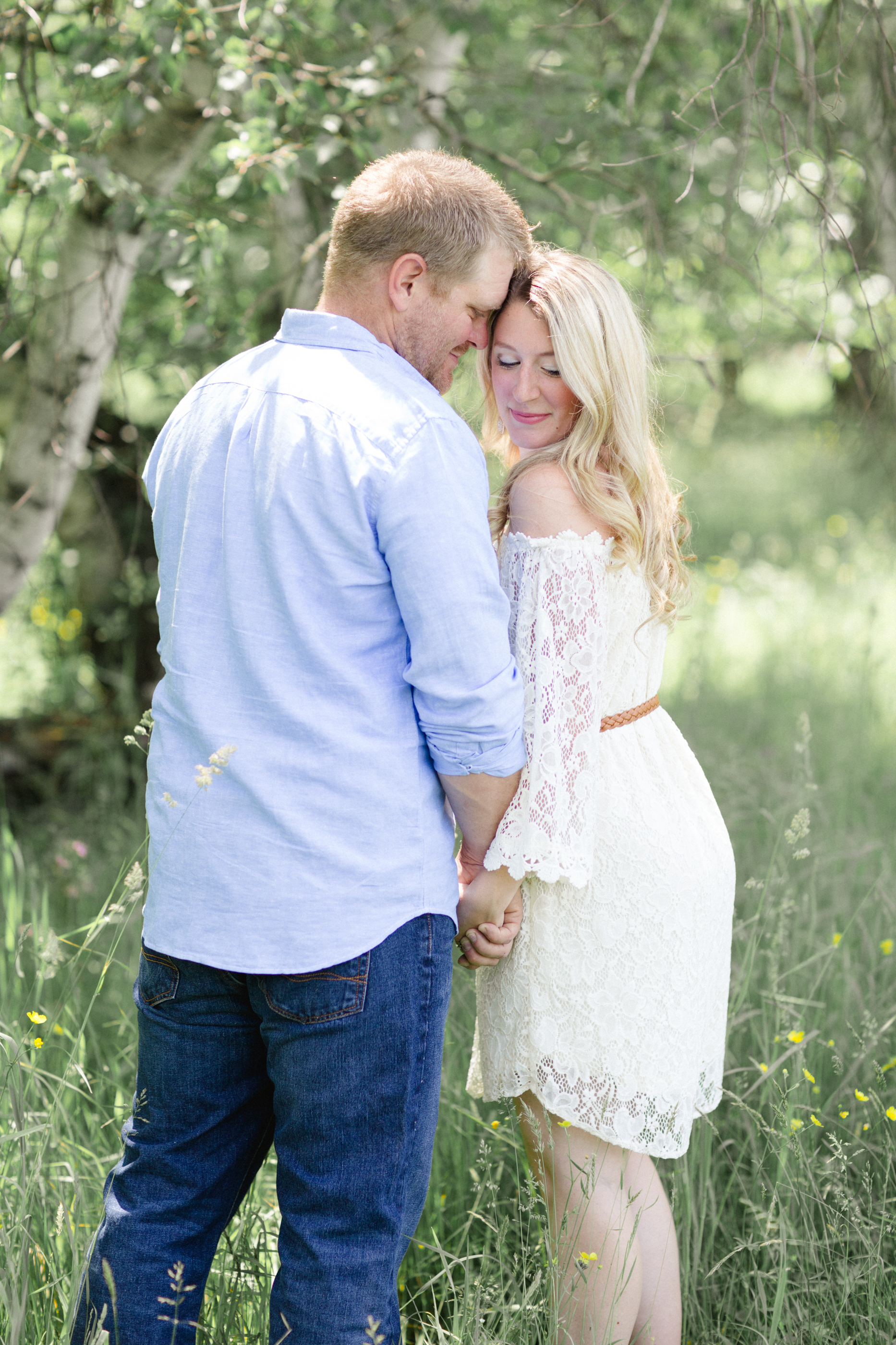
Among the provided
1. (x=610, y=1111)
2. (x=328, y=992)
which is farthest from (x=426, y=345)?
(x=610, y=1111)

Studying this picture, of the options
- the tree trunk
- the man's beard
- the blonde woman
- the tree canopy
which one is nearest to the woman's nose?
the blonde woman

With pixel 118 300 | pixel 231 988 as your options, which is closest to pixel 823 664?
pixel 118 300

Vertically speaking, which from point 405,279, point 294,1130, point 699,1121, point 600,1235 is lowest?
point 699,1121

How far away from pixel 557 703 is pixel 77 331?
2.02m

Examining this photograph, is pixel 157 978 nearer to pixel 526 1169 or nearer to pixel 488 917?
pixel 488 917

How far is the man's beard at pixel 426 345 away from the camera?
63.6 inches

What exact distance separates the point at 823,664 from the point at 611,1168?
4312 millimetres

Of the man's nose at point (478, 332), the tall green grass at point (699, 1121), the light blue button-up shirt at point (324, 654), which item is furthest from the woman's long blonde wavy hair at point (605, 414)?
the tall green grass at point (699, 1121)

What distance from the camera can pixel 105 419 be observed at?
4488 mm

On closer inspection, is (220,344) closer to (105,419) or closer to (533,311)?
(105,419)

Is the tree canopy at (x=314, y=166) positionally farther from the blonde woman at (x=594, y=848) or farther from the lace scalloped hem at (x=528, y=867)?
the lace scalloped hem at (x=528, y=867)

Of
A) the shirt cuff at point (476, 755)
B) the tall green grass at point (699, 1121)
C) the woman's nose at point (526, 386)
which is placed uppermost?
the woman's nose at point (526, 386)

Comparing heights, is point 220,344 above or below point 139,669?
above

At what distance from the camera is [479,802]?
1611 mm
